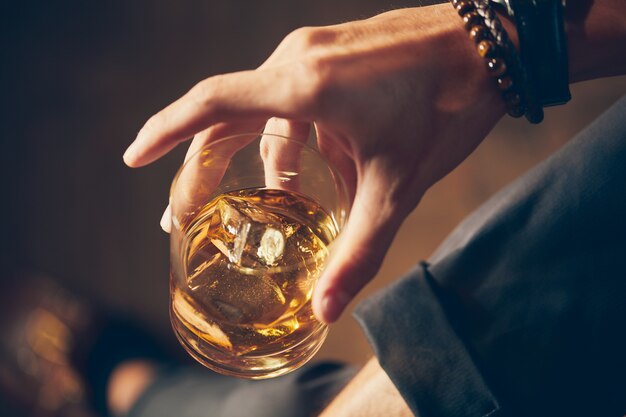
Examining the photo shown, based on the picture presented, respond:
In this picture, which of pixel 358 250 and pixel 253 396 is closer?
pixel 358 250

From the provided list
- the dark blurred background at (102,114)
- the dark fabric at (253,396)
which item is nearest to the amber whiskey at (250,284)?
the dark fabric at (253,396)

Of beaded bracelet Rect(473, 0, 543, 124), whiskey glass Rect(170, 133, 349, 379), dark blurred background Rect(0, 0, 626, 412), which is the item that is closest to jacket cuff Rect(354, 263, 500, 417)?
whiskey glass Rect(170, 133, 349, 379)

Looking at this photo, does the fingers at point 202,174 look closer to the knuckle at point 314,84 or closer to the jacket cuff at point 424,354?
the knuckle at point 314,84

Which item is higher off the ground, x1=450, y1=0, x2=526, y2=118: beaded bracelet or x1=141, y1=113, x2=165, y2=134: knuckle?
x1=141, y1=113, x2=165, y2=134: knuckle

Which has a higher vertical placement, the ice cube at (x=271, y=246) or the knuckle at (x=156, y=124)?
the knuckle at (x=156, y=124)

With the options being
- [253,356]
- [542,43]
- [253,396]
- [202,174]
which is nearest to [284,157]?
[202,174]

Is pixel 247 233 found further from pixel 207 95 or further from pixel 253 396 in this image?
pixel 253 396

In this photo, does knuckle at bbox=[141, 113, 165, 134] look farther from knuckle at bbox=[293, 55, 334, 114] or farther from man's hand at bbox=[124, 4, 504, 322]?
knuckle at bbox=[293, 55, 334, 114]
